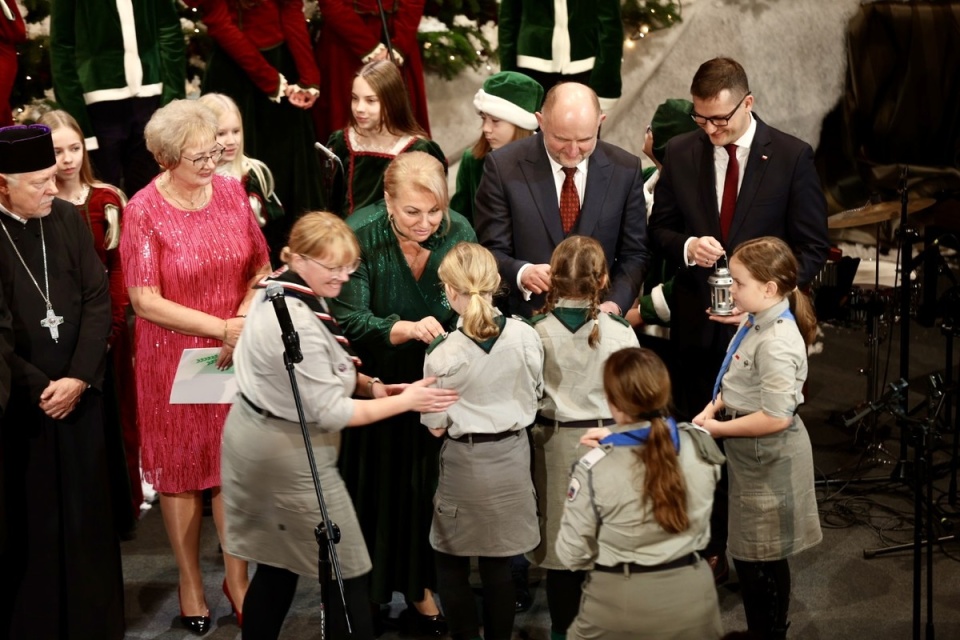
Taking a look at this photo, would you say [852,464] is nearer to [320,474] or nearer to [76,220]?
[320,474]

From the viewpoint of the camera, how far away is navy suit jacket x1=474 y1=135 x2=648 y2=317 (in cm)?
415

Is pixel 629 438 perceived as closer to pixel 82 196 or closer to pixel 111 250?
pixel 111 250

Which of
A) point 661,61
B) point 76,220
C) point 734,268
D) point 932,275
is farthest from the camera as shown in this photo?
point 661,61

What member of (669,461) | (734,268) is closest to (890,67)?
(734,268)

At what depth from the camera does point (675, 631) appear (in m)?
2.97

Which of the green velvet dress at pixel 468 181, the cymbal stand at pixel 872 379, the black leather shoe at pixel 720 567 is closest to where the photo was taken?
the black leather shoe at pixel 720 567

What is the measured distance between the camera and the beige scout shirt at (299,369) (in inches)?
121

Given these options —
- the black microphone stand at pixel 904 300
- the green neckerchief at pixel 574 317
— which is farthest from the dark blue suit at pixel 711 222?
the green neckerchief at pixel 574 317

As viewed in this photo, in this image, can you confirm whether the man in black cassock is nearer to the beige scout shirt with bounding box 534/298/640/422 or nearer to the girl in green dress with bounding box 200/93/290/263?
the girl in green dress with bounding box 200/93/290/263

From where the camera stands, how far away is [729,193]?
4.21 meters

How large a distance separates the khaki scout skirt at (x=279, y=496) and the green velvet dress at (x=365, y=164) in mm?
1865

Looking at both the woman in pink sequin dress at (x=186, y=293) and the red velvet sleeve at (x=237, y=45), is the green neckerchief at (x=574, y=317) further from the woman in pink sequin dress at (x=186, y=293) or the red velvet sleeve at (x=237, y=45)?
the red velvet sleeve at (x=237, y=45)

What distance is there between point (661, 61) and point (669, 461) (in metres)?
5.40

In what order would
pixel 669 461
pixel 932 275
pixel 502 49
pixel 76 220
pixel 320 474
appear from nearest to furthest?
1. pixel 669 461
2. pixel 320 474
3. pixel 76 220
4. pixel 932 275
5. pixel 502 49
